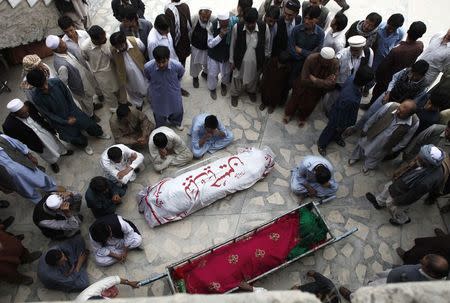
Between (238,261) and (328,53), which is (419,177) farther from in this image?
(238,261)

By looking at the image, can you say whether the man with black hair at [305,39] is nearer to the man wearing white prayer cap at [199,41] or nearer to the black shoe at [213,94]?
the man wearing white prayer cap at [199,41]

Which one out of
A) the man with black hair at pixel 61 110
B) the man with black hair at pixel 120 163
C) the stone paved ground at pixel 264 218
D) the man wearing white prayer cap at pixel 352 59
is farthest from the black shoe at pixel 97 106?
the man wearing white prayer cap at pixel 352 59

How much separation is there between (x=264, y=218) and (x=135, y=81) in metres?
2.93

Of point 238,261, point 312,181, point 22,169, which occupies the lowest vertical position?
point 312,181

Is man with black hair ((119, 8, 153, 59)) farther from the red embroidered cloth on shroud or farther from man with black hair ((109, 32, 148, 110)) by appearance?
the red embroidered cloth on shroud

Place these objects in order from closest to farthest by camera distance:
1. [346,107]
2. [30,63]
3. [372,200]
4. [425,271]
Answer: [425,271]
[30,63]
[346,107]
[372,200]

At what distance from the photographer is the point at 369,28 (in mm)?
5184

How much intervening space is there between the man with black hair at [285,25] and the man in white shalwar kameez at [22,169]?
3.86 meters

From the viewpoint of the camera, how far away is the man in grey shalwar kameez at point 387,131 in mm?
4359

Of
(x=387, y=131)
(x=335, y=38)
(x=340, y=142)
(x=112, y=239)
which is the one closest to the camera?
(x=112, y=239)

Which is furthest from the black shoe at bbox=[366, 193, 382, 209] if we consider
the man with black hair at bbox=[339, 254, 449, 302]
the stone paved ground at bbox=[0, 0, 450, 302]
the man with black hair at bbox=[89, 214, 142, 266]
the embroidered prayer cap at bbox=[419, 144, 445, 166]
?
the man with black hair at bbox=[89, 214, 142, 266]

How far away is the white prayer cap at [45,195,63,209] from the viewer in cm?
405

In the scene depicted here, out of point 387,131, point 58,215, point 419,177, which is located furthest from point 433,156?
point 58,215

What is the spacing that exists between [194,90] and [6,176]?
3398 millimetres
